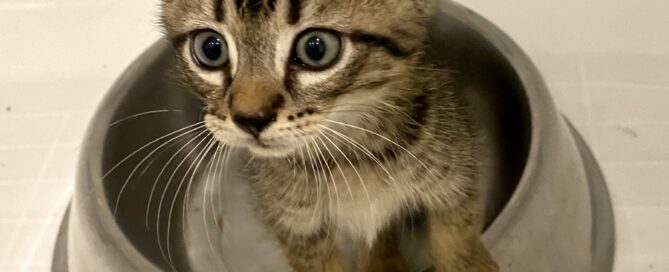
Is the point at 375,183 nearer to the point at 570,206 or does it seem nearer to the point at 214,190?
the point at 570,206

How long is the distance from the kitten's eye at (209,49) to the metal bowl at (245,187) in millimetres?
187

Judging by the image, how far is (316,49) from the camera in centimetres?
64

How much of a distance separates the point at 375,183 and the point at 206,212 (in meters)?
0.37

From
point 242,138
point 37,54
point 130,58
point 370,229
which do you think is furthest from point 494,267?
point 37,54

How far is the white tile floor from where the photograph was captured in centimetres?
104

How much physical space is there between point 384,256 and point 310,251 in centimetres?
11

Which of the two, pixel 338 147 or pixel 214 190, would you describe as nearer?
pixel 338 147

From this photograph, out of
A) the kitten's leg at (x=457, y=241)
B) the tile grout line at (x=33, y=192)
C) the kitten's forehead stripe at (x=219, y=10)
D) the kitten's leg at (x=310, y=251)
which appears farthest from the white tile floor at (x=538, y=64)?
the kitten's forehead stripe at (x=219, y=10)

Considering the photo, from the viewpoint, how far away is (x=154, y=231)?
1040mm

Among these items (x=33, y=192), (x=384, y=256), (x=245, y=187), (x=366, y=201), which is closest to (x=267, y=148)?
(x=366, y=201)

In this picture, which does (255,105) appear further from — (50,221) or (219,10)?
(50,221)

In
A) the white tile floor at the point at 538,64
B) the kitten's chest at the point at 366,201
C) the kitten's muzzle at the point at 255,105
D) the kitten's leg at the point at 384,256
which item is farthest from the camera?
the white tile floor at the point at 538,64

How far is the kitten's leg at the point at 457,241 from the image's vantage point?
819 millimetres

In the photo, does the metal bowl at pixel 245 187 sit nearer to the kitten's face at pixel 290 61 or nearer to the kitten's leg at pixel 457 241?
the kitten's leg at pixel 457 241
